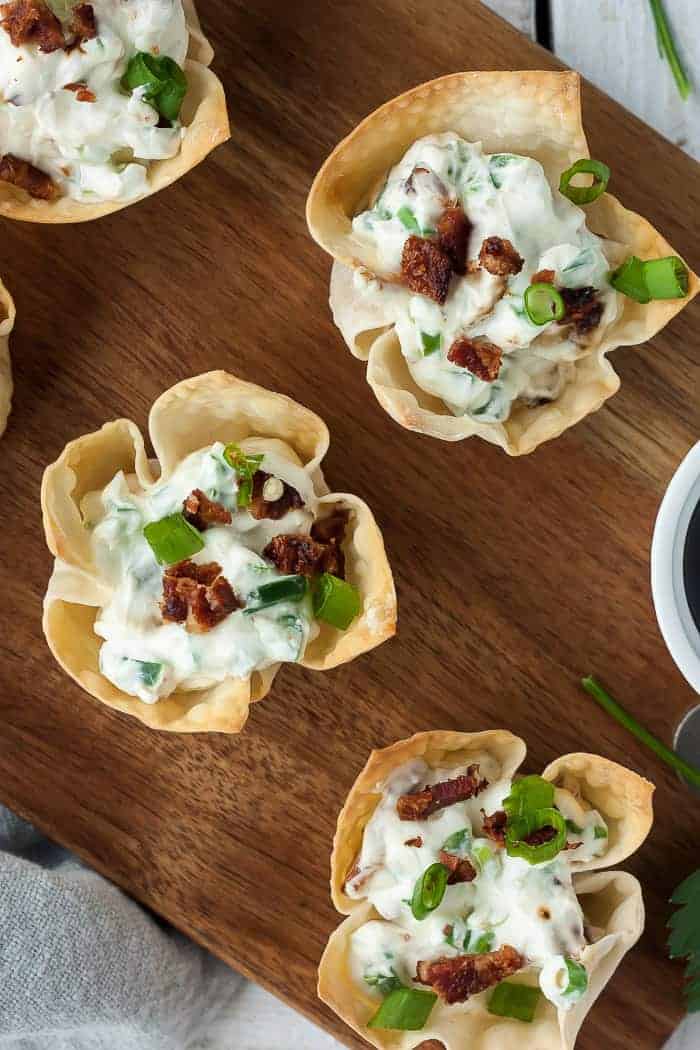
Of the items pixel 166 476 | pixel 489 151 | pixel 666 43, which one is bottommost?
pixel 166 476

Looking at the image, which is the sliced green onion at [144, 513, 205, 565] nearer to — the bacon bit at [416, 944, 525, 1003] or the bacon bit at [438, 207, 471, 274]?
the bacon bit at [438, 207, 471, 274]

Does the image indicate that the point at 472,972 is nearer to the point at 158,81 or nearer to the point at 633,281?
the point at 633,281

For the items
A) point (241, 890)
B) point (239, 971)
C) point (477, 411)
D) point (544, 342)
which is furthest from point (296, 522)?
point (239, 971)

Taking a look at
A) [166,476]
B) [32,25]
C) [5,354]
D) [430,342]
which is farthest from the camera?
[5,354]

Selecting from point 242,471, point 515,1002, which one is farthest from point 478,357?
point 515,1002

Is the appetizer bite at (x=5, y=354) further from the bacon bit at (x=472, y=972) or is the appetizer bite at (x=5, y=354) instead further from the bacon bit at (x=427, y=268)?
the bacon bit at (x=472, y=972)
